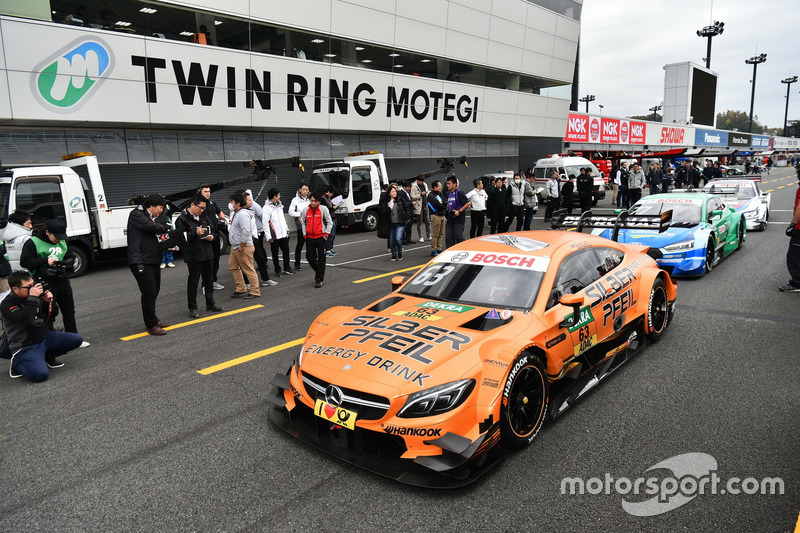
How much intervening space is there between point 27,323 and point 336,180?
522 inches

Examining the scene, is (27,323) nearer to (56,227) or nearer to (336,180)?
(56,227)

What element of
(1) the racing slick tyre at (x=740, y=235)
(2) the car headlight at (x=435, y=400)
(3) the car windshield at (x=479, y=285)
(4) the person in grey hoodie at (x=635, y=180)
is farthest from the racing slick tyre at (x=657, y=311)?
(4) the person in grey hoodie at (x=635, y=180)

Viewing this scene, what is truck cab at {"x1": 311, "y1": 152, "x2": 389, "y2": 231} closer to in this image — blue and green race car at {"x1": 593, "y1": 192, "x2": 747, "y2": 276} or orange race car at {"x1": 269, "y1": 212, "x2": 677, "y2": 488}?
blue and green race car at {"x1": 593, "y1": 192, "x2": 747, "y2": 276}

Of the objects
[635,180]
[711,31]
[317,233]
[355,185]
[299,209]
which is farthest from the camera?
[711,31]

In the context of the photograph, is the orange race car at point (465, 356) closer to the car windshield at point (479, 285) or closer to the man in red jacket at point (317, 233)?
the car windshield at point (479, 285)

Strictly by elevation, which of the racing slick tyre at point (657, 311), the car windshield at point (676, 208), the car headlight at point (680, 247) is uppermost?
the car windshield at point (676, 208)

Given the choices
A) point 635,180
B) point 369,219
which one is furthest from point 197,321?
point 635,180

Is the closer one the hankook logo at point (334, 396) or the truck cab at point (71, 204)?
the hankook logo at point (334, 396)

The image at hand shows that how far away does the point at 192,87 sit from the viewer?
51.6ft

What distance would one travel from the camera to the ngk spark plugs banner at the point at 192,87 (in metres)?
12.7

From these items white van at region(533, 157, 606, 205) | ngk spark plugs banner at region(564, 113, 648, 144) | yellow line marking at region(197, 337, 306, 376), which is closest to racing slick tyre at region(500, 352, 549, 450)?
yellow line marking at region(197, 337, 306, 376)

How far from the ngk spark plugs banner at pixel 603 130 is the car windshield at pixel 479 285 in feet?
104

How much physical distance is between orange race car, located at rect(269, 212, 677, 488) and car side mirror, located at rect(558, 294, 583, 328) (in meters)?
0.01

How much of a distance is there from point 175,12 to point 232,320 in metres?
12.6
